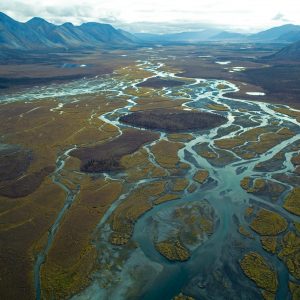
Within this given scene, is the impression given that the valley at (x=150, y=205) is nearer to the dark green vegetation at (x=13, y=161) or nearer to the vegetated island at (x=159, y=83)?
the dark green vegetation at (x=13, y=161)

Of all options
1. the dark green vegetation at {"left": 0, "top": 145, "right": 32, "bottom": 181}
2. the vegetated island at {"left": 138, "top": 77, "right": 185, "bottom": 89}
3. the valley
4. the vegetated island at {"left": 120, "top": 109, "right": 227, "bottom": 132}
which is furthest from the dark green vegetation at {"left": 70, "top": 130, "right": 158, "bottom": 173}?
the vegetated island at {"left": 138, "top": 77, "right": 185, "bottom": 89}

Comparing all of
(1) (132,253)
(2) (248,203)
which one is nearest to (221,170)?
(2) (248,203)

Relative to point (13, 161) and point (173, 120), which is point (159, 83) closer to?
point (173, 120)

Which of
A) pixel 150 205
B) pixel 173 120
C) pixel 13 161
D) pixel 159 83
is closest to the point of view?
pixel 150 205

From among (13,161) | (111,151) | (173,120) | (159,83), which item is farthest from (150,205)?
(159,83)

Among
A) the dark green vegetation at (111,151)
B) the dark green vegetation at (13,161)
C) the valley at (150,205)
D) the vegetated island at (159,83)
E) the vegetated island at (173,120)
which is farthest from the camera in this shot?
the vegetated island at (159,83)

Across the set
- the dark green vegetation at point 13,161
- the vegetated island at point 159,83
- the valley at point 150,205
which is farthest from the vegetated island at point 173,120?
the vegetated island at point 159,83

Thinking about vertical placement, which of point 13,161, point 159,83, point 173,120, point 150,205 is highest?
point 150,205
